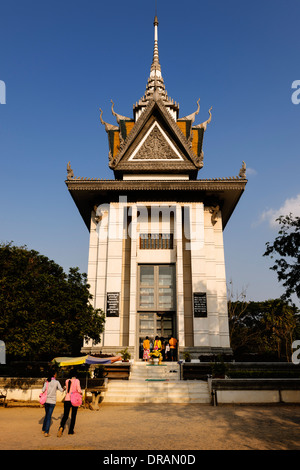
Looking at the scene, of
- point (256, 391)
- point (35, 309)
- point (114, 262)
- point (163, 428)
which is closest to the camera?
point (163, 428)

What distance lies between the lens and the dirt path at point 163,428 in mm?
7852

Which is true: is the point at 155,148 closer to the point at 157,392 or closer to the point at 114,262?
the point at 114,262

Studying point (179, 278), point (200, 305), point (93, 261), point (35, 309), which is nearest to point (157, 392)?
point (35, 309)

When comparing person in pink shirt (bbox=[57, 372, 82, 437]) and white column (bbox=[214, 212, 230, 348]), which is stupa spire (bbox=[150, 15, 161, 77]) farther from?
person in pink shirt (bbox=[57, 372, 82, 437])

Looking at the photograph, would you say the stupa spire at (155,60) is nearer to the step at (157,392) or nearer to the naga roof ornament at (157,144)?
the naga roof ornament at (157,144)

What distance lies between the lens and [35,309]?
14.7 m

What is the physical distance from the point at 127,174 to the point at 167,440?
1954cm

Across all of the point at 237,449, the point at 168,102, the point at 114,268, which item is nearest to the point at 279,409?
the point at 237,449

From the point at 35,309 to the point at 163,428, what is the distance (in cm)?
726

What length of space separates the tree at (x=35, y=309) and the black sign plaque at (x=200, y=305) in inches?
265

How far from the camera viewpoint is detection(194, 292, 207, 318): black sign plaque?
2125 centimetres

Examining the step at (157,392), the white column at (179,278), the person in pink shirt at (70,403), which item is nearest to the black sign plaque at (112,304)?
the white column at (179,278)

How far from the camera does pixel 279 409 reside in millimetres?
12570

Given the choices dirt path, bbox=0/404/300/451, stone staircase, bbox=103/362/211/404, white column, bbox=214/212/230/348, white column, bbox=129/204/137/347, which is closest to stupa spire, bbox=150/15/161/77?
white column, bbox=129/204/137/347
